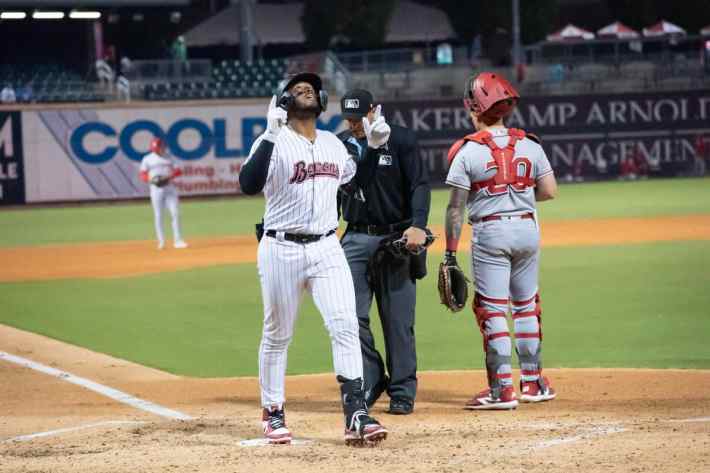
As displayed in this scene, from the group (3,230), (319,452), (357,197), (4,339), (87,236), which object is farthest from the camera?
(3,230)

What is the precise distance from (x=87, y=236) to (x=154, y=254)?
4.97m

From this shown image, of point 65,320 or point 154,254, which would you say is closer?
point 65,320

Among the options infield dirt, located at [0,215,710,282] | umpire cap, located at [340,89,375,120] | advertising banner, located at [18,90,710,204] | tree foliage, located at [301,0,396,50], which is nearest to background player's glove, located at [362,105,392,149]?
umpire cap, located at [340,89,375,120]

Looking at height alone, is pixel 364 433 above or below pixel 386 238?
below

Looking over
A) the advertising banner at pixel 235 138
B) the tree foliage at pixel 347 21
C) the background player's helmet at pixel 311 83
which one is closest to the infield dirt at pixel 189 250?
the background player's helmet at pixel 311 83

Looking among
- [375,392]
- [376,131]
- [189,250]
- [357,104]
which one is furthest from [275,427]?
[189,250]

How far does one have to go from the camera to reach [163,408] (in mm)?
8438

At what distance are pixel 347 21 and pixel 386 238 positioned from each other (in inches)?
1719

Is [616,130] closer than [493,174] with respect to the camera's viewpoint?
No

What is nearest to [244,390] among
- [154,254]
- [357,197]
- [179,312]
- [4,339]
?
[357,197]

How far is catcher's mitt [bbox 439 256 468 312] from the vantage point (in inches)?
320

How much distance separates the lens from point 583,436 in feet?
22.7

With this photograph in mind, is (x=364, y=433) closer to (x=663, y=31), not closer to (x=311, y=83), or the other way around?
(x=311, y=83)

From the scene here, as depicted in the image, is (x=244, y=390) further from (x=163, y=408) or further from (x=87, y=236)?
(x=87, y=236)
